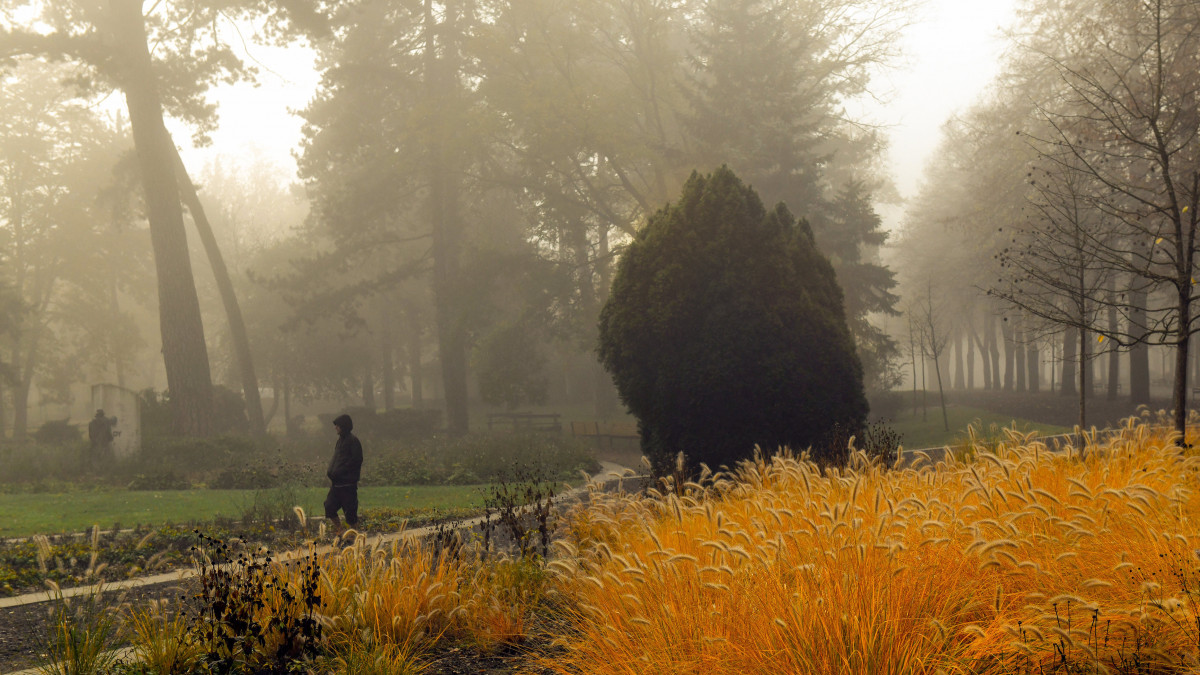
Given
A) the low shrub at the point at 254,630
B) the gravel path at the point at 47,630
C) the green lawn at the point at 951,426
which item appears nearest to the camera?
the low shrub at the point at 254,630

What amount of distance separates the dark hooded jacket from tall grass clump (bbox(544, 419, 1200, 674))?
5768mm

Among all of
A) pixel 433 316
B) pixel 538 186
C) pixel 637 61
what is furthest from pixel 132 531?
pixel 433 316

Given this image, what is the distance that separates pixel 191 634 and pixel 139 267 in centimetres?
4281

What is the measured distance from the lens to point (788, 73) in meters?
26.6

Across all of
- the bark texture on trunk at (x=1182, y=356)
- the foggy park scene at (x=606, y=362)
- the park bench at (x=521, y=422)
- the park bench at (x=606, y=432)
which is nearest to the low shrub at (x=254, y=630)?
the foggy park scene at (x=606, y=362)

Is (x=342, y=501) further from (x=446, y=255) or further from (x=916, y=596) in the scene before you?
(x=446, y=255)

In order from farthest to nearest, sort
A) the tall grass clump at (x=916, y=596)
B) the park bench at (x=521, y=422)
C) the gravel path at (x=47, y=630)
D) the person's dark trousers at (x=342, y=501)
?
the park bench at (x=521, y=422)
the person's dark trousers at (x=342, y=501)
the gravel path at (x=47, y=630)
the tall grass clump at (x=916, y=596)

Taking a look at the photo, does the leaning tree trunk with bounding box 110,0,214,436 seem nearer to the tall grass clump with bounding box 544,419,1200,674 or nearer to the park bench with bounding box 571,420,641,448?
the park bench with bounding box 571,420,641,448

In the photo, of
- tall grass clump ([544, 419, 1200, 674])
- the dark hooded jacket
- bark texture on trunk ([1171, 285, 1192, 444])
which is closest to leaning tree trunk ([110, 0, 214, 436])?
the dark hooded jacket

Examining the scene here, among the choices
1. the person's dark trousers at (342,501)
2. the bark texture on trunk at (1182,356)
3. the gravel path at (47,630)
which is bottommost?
the gravel path at (47,630)

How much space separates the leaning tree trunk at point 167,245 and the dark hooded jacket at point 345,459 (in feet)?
46.5

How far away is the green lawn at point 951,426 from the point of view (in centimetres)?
2111

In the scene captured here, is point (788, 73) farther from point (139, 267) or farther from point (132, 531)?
point (139, 267)

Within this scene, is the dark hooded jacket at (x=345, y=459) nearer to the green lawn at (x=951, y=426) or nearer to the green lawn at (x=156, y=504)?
the green lawn at (x=156, y=504)
